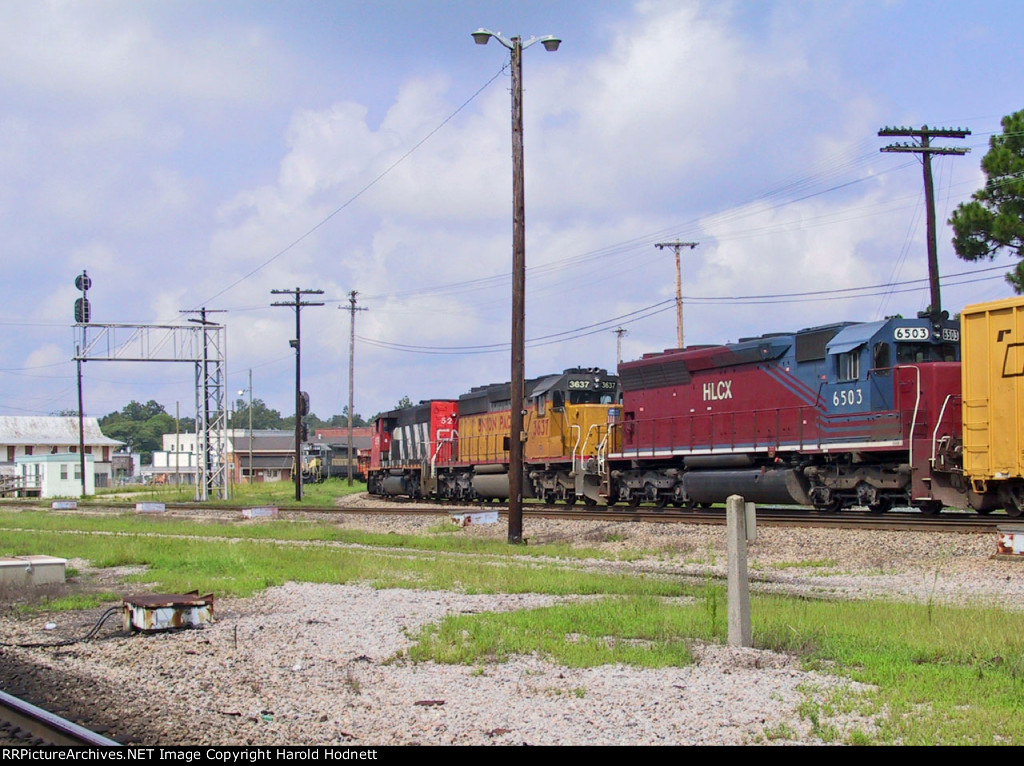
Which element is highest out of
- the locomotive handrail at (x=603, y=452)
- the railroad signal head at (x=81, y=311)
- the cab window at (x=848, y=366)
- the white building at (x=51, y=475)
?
the railroad signal head at (x=81, y=311)

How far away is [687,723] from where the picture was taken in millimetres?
5992

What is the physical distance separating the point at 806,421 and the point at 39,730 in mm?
17802

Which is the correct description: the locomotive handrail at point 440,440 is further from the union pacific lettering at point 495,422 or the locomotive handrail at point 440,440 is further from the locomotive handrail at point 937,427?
the locomotive handrail at point 937,427

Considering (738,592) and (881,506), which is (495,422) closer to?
(881,506)

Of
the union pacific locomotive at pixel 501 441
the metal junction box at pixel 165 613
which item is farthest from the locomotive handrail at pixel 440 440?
the metal junction box at pixel 165 613

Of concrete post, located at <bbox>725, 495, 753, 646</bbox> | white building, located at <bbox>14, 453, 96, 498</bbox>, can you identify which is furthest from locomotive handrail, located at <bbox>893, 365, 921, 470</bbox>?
white building, located at <bbox>14, 453, 96, 498</bbox>

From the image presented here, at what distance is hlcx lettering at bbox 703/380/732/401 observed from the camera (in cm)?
2366

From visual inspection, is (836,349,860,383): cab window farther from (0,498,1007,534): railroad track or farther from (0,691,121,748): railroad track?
(0,691,121,748): railroad track

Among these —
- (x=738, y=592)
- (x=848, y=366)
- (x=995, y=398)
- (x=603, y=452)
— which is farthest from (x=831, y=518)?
(x=738, y=592)

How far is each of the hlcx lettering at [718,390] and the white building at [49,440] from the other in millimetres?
83780

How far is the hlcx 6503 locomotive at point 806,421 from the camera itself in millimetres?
16891

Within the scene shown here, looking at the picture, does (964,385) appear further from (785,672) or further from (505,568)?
(785,672)

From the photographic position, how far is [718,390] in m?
24.0
